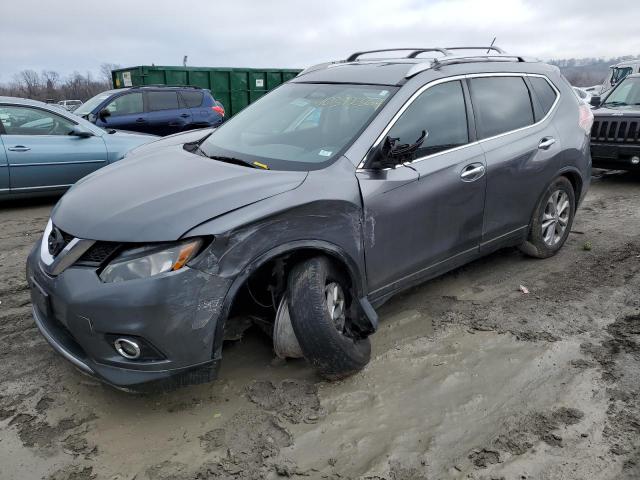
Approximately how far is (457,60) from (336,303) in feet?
7.07

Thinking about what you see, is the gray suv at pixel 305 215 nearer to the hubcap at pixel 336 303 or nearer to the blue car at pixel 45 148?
the hubcap at pixel 336 303

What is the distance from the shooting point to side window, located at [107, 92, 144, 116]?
11391 millimetres

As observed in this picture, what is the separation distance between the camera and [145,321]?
255 centimetres

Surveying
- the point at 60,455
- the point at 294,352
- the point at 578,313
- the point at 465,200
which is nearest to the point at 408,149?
the point at 465,200

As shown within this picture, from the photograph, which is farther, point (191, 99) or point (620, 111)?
point (191, 99)

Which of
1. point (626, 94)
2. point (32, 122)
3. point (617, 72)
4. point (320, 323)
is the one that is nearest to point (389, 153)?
point (320, 323)

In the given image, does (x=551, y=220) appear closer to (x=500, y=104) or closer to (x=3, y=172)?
(x=500, y=104)

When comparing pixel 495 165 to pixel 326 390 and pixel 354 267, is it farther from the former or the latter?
pixel 326 390

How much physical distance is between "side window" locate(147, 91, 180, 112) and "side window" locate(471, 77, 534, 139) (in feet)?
30.2

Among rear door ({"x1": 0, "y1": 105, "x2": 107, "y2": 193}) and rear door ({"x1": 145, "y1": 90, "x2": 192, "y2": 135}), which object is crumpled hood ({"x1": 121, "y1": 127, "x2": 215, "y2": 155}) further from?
rear door ({"x1": 145, "y1": 90, "x2": 192, "y2": 135})

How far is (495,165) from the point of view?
4.04m

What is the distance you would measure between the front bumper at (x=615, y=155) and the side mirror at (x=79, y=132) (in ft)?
24.6

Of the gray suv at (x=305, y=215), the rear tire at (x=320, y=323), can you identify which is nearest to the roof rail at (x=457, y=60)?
the gray suv at (x=305, y=215)

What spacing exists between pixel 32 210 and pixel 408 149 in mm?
5766
